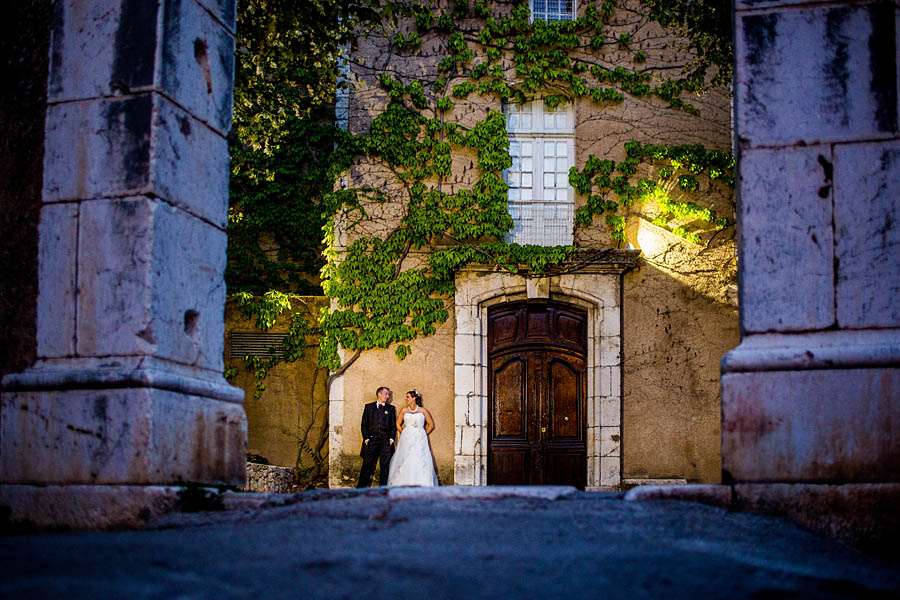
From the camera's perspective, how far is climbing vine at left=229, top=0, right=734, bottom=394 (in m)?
11.6

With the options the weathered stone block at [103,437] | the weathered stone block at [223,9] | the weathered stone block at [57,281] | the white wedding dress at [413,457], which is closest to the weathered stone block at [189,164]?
the weathered stone block at [57,281]

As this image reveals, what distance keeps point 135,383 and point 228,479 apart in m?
0.75

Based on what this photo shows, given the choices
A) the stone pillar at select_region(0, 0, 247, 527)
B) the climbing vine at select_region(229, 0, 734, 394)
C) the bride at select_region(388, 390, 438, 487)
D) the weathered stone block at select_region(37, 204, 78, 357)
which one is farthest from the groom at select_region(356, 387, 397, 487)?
the weathered stone block at select_region(37, 204, 78, 357)

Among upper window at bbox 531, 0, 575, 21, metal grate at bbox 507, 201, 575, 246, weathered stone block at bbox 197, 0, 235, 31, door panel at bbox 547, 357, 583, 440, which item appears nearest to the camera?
weathered stone block at bbox 197, 0, 235, 31

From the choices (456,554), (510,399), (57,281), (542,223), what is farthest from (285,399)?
(456,554)

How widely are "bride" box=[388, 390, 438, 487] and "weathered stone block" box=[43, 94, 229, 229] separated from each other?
258 inches

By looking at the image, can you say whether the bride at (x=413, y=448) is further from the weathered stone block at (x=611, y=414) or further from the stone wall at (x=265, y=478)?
the weathered stone block at (x=611, y=414)

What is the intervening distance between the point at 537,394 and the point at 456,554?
903 centimetres

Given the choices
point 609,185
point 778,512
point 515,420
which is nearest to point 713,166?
point 609,185

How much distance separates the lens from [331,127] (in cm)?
1240

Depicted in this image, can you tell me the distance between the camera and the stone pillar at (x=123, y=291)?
3740mm

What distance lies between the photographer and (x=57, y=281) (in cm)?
400

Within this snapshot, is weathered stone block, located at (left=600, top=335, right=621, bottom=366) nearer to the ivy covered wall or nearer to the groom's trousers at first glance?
the ivy covered wall

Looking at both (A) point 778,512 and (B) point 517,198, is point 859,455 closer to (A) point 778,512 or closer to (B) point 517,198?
(A) point 778,512
